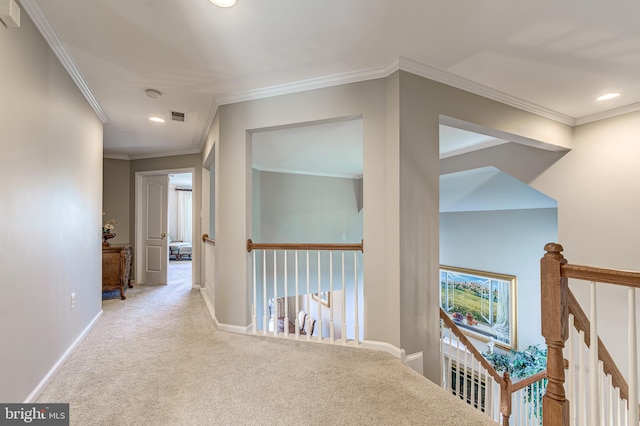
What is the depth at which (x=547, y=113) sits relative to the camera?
306 centimetres

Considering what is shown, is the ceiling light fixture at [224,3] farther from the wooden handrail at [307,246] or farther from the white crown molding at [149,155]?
the white crown molding at [149,155]

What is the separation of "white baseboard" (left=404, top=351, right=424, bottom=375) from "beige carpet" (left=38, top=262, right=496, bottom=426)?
116mm

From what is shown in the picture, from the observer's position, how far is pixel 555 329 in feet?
3.82

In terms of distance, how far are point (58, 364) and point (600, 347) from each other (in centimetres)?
359

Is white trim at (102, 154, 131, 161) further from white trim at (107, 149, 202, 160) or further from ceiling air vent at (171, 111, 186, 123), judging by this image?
ceiling air vent at (171, 111, 186, 123)

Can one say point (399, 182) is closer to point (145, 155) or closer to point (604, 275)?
point (604, 275)

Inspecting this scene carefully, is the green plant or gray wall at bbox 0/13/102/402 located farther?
the green plant

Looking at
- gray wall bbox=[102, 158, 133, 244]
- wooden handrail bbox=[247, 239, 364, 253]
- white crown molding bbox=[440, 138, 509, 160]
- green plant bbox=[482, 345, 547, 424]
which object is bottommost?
green plant bbox=[482, 345, 547, 424]

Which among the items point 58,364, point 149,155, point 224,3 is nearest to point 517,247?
point 224,3

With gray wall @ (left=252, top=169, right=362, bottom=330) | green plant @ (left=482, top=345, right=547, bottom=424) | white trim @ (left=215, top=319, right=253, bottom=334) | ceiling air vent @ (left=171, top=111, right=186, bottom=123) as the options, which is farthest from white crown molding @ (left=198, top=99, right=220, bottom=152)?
green plant @ (left=482, top=345, right=547, bottom=424)

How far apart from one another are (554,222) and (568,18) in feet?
12.4

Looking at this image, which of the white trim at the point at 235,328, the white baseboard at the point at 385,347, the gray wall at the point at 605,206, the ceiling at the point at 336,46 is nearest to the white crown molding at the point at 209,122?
the ceiling at the point at 336,46

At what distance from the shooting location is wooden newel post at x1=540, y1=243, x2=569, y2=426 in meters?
1.15

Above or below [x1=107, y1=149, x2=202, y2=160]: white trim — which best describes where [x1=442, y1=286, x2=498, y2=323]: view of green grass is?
below
